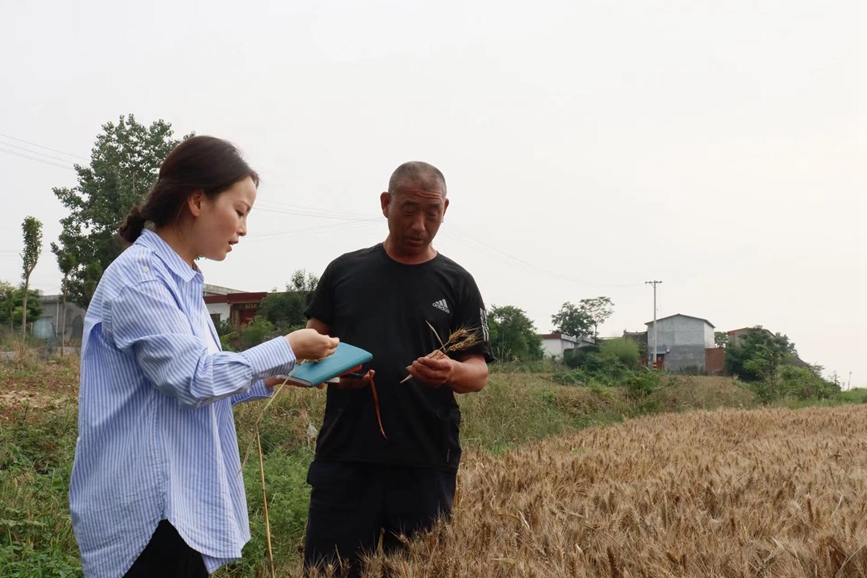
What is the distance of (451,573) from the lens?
2.28 metres

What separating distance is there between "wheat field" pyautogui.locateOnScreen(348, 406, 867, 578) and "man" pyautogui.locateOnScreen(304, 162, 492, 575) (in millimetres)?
284

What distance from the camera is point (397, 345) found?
132 inches

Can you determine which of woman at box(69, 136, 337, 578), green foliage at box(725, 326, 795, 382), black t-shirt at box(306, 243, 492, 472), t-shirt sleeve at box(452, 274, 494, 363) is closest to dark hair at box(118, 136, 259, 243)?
Answer: woman at box(69, 136, 337, 578)

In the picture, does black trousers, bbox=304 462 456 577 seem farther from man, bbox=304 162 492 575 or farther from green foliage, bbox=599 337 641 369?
green foliage, bbox=599 337 641 369

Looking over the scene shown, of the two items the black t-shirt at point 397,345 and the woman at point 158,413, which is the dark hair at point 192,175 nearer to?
the woman at point 158,413

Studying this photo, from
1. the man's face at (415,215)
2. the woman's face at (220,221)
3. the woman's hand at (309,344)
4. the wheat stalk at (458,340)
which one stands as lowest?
the woman's hand at (309,344)

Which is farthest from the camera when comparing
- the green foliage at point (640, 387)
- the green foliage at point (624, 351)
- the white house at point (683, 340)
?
the white house at point (683, 340)

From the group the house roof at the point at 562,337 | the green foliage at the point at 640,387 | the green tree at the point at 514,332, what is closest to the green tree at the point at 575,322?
the house roof at the point at 562,337

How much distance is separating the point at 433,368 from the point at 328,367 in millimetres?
605

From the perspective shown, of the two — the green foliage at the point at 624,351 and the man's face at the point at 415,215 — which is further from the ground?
the green foliage at the point at 624,351

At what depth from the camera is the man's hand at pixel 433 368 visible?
3039 millimetres

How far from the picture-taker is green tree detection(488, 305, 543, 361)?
147 feet

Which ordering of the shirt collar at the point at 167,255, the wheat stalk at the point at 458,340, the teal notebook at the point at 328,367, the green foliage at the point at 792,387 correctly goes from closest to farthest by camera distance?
the shirt collar at the point at 167,255
the teal notebook at the point at 328,367
the wheat stalk at the point at 458,340
the green foliage at the point at 792,387

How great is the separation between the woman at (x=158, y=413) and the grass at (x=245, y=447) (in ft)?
1.50
